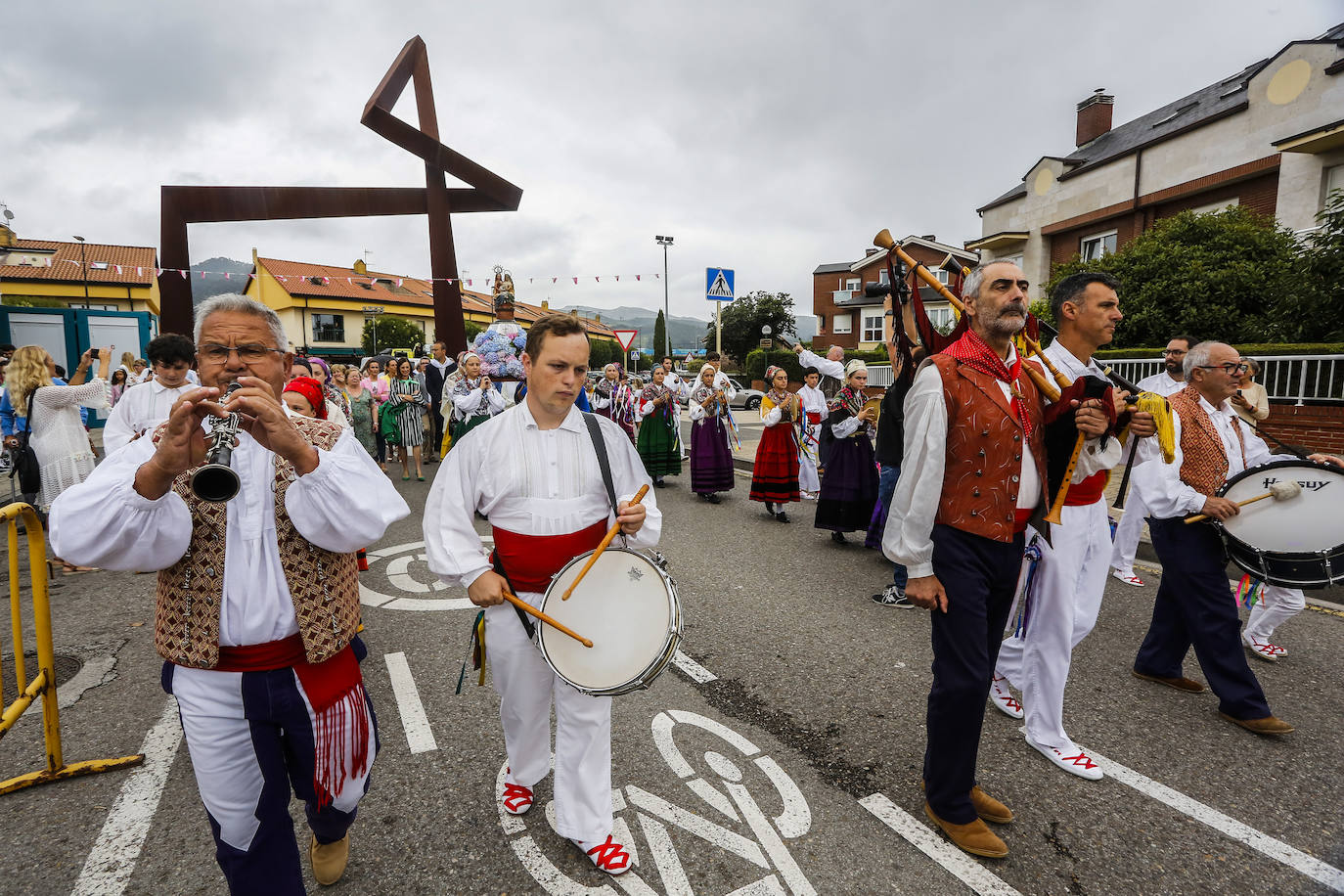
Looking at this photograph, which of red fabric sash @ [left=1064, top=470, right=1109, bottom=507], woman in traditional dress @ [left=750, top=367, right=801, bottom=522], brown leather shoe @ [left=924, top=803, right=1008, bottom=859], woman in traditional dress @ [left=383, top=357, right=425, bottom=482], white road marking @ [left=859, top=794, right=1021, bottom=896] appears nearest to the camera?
white road marking @ [left=859, top=794, right=1021, bottom=896]

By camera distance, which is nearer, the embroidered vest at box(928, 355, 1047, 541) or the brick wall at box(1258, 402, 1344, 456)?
the embroidered vest at box(928, 355, 1047, 541)

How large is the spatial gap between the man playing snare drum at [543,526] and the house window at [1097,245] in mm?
24521

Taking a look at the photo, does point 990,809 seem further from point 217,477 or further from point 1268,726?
point 217,477

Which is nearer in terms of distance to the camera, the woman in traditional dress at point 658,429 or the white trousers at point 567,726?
the white trousers at point 567,726

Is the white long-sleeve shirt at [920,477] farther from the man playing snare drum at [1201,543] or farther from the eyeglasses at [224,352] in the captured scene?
the eyeglasses at [224,352]

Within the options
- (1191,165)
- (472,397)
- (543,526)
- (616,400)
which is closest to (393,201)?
(616,400)

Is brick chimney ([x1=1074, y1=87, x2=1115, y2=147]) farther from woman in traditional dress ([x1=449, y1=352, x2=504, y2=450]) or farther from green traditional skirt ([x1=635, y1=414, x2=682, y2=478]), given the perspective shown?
woman in traditional dress ([x1=449, y1=352, x2=504, y2=450])

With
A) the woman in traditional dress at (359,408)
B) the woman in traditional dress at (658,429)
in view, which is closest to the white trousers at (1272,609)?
the woman in traditional dress at (658,429)

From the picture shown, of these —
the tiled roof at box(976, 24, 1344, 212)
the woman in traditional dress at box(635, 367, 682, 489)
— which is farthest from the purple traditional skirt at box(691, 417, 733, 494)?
the tiled roof at box(976, 24, 1344, 212)

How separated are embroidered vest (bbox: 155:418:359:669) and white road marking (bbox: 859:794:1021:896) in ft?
6.78

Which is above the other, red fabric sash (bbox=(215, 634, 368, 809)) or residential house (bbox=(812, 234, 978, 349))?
residential house (bbox=(812, 234, 978, 349))

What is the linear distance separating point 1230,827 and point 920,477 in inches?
69.4

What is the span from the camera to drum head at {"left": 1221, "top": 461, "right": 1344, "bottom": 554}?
316cm

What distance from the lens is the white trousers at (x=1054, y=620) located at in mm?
2902
